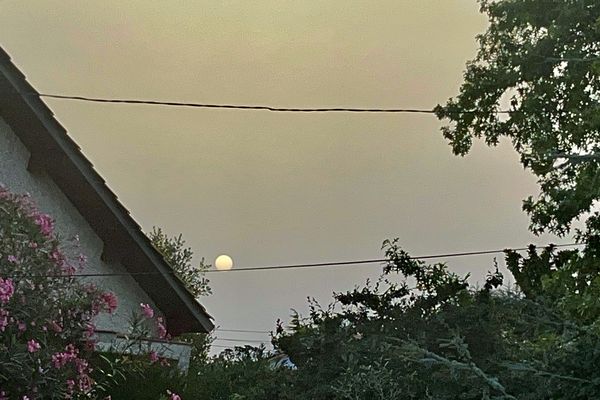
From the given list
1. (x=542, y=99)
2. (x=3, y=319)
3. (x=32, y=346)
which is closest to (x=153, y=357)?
(x=32, y=346)

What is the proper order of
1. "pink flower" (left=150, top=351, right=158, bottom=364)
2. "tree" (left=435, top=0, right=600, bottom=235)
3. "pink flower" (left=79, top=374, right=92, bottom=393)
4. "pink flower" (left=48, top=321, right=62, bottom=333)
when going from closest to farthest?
"pink flower" (left=48, top=321, right=62, bottom=333) < "pink flower" (left=79, top=374, right=92, bottom=393) < "pink flower" (left=150, top=351, right=158, bottom=364) < "tree" (left=435, top=0, right=600, bottom=235)

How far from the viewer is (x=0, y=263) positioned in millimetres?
7793

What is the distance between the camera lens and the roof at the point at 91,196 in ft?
32.4

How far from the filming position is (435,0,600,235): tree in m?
11.5

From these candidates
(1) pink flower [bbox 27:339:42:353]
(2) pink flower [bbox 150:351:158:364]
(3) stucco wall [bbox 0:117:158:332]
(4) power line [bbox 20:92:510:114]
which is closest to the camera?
(1) pink flower [bbox 27:339:42:353]

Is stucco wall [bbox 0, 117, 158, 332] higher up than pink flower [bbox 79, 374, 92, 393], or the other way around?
stucco wall [bbox 0, 117, 158, 332]

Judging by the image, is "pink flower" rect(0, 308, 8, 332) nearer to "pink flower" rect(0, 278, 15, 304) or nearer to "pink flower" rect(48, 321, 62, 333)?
"pink flower" rect(0, 278, 15, 304)

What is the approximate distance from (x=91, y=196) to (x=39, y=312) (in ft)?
9.54

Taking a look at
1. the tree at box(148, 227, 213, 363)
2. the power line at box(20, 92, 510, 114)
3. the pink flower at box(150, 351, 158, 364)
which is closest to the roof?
the power line at box(20, 92, 510, 114)

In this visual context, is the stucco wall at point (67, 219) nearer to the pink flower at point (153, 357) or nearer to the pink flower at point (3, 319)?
the pink flower at point (153, 357)

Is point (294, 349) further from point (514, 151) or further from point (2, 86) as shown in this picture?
point (2, 86)

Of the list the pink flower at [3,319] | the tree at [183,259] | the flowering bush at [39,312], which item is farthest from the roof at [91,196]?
the tree at [183,259]

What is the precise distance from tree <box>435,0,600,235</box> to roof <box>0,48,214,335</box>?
5.06 metres

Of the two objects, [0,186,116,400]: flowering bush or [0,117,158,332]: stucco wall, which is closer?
[0,186,116,400]: flowering bush
